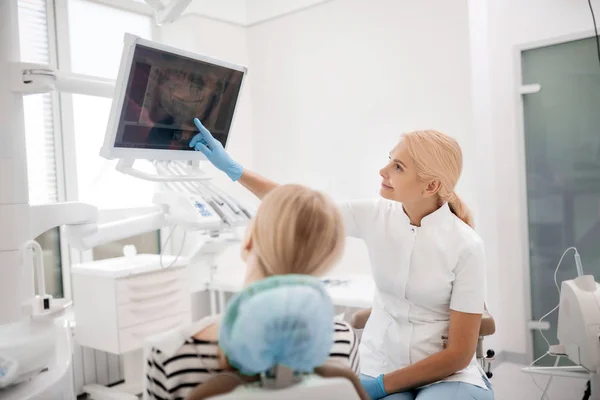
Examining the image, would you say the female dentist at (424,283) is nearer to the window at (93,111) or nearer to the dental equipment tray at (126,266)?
the dental equipment tray at (126,266)

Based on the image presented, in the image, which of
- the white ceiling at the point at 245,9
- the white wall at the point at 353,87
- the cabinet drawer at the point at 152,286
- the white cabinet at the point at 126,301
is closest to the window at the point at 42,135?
the white cabinet at the point at 126,301

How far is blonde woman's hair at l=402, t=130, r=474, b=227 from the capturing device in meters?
1.60

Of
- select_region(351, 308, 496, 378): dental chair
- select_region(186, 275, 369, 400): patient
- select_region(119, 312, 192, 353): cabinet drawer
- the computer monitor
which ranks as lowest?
select_region(119, 312, 192, 353): cabinet drawer

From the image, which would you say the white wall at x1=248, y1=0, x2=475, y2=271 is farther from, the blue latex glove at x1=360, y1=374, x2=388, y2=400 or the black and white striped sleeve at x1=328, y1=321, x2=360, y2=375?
the black and white striped sleeve at x1=328, y1=321, x2=360, y2=375

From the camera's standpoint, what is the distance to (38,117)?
9.84ft

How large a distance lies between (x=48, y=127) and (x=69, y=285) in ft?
3.15

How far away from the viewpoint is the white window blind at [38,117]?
2951 millimetres

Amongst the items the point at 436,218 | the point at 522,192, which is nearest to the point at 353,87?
the point at 522,192

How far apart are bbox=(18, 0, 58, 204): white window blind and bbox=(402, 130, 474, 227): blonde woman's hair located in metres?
2.31

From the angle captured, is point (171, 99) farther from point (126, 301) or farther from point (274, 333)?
point (126, 301)

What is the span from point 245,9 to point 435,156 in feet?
8.73

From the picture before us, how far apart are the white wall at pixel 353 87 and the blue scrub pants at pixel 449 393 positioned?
1480 mm

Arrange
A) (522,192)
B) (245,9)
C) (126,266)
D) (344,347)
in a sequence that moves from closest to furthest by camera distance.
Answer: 1. (344,347)
2. (126,266)
3. (522,192)
4. (245,9)

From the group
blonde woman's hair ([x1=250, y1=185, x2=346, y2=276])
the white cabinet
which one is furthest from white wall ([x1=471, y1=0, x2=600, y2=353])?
blonde woman's hair ([x1=250, y1=185, x2=346, y2=276])
